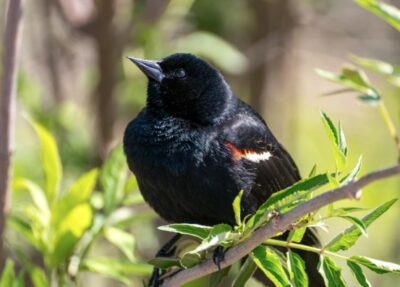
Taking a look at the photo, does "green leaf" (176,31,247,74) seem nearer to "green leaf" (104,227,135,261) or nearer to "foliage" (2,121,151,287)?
"foliage" (2,121,151,287)

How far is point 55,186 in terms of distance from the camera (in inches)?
101

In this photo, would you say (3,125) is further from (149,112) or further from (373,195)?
(373,195)

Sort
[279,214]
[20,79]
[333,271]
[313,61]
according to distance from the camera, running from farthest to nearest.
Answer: [313,61] → [20,79] → [333,271] → [279,214]

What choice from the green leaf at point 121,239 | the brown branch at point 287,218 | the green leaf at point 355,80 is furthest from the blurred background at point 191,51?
the green leaf at point 355,80

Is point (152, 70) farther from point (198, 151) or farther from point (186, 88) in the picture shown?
point (198, 151)

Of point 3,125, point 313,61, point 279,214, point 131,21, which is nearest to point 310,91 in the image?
point 313,61

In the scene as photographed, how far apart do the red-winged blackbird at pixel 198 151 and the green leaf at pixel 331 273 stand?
0.76m

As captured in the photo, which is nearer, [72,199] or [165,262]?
[165,262]

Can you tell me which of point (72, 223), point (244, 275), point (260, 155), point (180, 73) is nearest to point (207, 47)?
point (180, 73)

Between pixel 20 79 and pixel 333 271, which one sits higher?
pixel 20 79

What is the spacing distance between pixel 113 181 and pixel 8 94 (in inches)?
24.3

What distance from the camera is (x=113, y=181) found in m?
2.63

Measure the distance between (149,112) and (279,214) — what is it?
1.19 m

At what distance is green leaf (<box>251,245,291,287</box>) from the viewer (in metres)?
1.74
